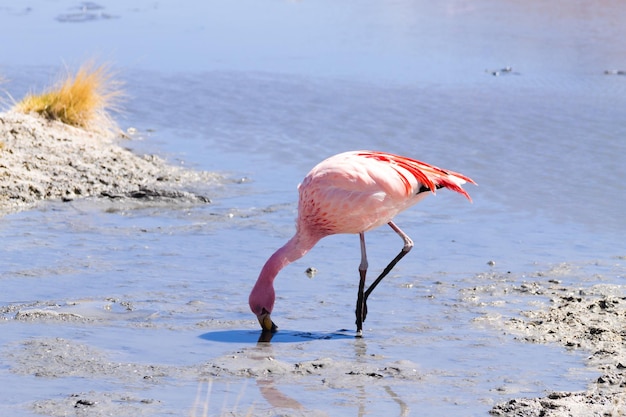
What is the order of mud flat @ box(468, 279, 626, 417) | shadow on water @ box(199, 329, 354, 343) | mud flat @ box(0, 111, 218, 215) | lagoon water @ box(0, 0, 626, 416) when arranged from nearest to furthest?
mud flat @ box(468, 279, 626, 417) < lagoon water @ box(0, 0, 626, 416) < shadow on water @ box(199, 329, 354, 343) < mud flat @ box(0, 111, 218, 215)

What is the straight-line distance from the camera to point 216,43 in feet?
63.0

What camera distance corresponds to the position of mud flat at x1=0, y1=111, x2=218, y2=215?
394 inches

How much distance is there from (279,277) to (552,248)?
2.15 metres

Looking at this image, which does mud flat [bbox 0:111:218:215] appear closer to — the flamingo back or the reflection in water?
the flamingo back

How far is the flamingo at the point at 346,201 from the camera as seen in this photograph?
22.2 ft

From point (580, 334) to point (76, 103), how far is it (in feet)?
23.6

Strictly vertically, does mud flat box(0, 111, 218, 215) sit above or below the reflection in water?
above

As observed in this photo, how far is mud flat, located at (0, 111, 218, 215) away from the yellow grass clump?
22 cm

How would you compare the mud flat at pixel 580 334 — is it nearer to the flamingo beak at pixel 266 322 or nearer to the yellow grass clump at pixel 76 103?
the flamingo beak at pixel 266 322

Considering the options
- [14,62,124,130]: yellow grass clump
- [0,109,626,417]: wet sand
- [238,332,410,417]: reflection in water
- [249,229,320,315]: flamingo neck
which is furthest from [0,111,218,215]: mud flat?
[238,332,410,417]: reflection in water

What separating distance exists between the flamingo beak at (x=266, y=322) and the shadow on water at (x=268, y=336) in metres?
0.03

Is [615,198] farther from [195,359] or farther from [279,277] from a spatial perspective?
[195,359]

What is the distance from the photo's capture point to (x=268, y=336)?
6.75m

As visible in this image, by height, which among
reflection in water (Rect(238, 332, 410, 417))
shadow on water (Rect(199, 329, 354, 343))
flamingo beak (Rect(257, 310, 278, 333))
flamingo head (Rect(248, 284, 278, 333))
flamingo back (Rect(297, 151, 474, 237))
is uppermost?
flamingo back (Rect(297, 151, 474, 237))
